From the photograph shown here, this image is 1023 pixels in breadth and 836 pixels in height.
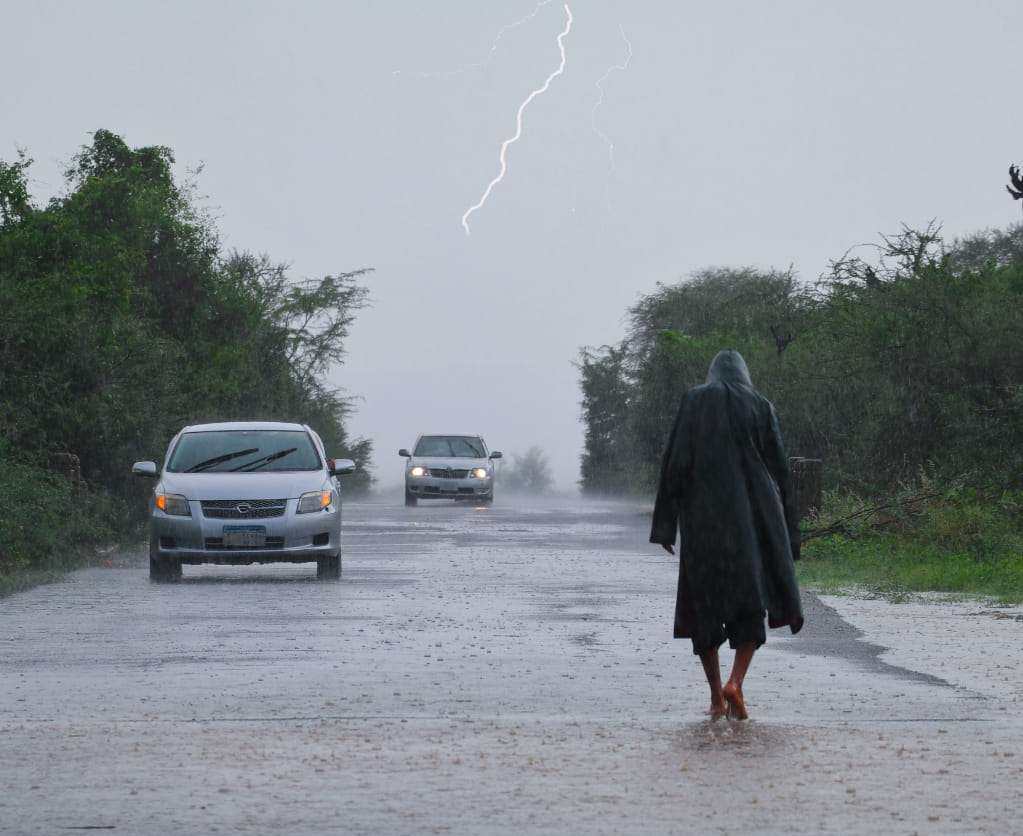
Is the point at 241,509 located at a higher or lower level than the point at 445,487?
lower

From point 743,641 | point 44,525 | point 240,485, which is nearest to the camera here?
point 743,641

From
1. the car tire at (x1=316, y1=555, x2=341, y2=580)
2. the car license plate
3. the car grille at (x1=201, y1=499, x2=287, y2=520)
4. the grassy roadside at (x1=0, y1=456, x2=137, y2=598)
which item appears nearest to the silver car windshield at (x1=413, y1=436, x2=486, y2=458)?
the grassy roadside at (x1=0, y1=456, x2=137, y2=598)

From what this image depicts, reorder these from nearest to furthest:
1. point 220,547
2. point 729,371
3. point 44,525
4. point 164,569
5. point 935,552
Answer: point 729,371 < point 220,547 < point 164,569 < point 935,552 < point 44,525

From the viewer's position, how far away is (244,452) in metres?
21.7

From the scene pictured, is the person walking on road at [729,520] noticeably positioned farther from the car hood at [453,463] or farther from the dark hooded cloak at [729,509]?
the car hood at [453,463]

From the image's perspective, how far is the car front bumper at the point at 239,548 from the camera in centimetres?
2017

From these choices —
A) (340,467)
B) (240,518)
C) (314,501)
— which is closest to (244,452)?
(340,467)

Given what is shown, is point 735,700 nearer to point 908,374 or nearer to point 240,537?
point 240,537

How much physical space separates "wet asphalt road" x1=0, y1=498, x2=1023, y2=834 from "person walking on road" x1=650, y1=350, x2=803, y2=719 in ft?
1.44

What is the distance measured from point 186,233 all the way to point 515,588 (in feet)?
108

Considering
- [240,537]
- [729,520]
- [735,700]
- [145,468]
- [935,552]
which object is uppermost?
[145,468]

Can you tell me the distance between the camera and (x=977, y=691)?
10.8 metres

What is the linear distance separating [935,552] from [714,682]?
13.3m

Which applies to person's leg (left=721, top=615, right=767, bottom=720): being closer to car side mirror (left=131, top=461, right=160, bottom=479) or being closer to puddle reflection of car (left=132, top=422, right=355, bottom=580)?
puddle reflection of car (left=132, top=422, right=355, bottom=580)
